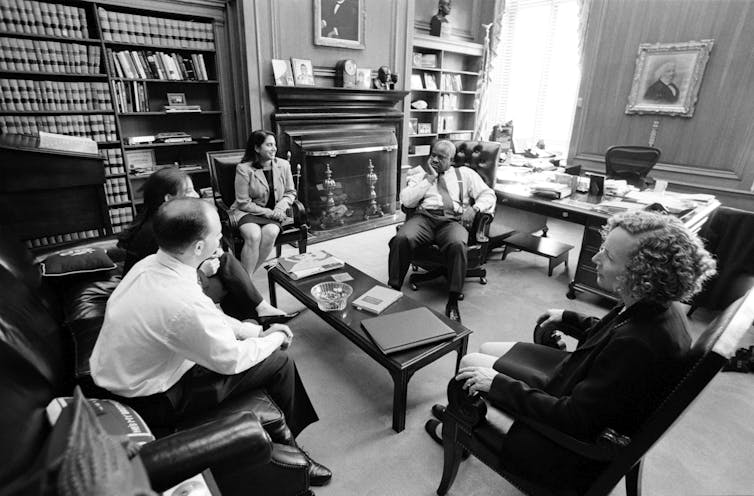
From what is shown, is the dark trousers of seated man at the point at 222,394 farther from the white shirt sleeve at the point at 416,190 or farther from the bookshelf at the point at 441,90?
the bookshelf at the point at 441,90

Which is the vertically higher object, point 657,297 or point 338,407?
point 657,297

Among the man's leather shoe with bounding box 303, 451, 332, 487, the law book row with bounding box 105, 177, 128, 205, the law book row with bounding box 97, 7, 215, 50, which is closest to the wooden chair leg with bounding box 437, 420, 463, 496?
the man's leather shoe with bounding box 303, 451, 332, 487

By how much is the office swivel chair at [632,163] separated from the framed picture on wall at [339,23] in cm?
274

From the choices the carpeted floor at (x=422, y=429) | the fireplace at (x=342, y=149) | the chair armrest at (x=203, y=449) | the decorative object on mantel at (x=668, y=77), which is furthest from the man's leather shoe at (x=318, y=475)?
the decorative object on mantel at (x=668, y=77)

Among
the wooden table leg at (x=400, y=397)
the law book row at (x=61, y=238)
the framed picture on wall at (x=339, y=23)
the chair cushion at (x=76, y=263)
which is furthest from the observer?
the framed picture on wall at (x=339, y=23)

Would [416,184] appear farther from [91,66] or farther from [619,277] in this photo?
[91,66]

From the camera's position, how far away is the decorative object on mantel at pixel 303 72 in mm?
3693

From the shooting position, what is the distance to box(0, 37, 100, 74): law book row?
285 cm

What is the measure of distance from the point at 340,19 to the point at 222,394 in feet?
12.4

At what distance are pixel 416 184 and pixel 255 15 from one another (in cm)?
204

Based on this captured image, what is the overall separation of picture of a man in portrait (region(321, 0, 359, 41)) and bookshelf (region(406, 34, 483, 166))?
1.19 metres

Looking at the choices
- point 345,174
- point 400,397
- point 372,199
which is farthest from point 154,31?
point 400,397

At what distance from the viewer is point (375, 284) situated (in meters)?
2.15

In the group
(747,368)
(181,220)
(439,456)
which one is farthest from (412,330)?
(747,368)
